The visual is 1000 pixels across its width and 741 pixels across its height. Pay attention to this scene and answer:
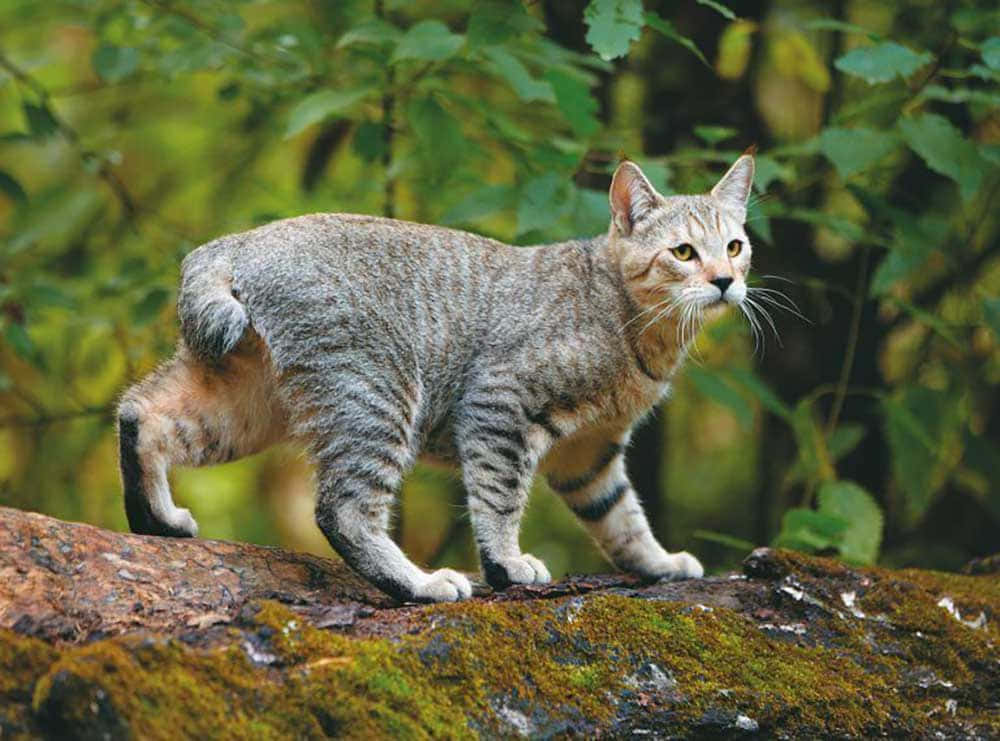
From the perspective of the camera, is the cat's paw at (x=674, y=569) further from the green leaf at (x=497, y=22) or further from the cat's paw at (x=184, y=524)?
the green leaf at (x=497, y=22)

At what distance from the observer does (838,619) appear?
390 centimetres

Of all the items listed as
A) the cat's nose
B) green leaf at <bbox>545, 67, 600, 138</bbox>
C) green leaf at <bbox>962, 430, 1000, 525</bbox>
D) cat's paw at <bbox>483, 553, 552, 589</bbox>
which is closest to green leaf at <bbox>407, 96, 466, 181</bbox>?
green leaf at <bbox>545, 67, 600, 138</bbox>

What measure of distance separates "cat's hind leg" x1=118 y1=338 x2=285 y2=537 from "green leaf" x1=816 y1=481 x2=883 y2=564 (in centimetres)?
244

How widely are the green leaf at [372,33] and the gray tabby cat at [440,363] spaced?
70cm

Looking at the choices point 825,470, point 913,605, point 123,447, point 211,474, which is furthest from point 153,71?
point 913,605

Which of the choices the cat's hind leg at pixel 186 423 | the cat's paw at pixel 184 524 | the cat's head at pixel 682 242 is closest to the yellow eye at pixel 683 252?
the cat's head at pixel 682 242

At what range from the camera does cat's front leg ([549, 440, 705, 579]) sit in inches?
185

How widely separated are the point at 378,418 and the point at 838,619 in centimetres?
171

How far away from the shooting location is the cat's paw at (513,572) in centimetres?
415

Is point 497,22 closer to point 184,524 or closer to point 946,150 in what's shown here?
point 946,150

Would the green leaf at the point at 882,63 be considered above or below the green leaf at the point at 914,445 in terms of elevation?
above

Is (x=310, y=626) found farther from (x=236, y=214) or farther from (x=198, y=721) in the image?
(x=236, y=214)

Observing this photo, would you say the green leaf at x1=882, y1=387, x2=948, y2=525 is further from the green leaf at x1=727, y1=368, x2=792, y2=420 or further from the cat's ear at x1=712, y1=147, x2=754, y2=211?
the cat's ear at x1=712, y1=147, x2=754, y2=211

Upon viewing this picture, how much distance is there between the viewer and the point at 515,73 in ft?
14.5
